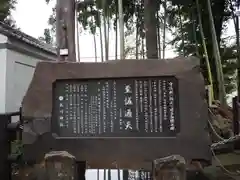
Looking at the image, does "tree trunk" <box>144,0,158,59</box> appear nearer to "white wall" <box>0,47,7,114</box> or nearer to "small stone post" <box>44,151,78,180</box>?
"white wall" <box>0,47,7,114</box>

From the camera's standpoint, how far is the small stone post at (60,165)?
4238 mm

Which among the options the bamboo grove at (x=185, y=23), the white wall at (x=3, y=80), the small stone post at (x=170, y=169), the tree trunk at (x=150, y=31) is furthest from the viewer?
the bamboo grove at (x=185, y=23)

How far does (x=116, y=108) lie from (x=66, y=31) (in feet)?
9.70

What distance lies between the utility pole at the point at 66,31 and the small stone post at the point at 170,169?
337 centimetres

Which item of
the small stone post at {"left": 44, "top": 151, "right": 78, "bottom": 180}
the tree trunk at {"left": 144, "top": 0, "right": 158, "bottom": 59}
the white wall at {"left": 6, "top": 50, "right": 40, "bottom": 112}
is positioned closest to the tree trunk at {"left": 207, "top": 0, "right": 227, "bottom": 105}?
the tree trunk at {"left": 144, "top": 0, "right": 158, "bottom": 59}

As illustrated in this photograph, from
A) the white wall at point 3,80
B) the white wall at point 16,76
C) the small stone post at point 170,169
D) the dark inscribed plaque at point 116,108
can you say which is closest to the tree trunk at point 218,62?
the white wall at point 16,76

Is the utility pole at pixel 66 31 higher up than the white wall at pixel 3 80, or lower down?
higher up

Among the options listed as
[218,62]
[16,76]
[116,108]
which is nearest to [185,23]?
[218,62]

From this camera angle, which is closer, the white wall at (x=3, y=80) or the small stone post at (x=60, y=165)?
the small stone post at (x=60, y=165)

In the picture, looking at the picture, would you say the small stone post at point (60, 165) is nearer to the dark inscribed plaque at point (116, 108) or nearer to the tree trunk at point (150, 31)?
the dark inscribed plaque at point (116, 108)

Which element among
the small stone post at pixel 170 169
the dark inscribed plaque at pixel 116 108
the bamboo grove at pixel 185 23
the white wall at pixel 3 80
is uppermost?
the bamboo grove at pixel 185 23

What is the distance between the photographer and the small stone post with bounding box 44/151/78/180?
4.24 metres

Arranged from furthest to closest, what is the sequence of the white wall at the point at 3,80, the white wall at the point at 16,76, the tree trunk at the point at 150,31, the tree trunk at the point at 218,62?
the tree trunk at the point at 218,62 < the tree trunk at the point at 150,31 < the white wall at the point at 16,76 < the white wall at the point at 3,80

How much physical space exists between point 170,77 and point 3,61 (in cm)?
453
